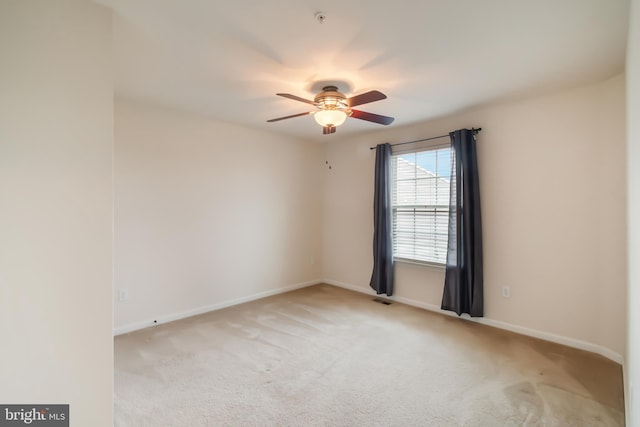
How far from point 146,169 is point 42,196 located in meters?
2.05

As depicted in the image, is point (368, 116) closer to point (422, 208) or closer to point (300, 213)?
point (422, 208)

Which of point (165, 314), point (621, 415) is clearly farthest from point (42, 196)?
point (621, 415)

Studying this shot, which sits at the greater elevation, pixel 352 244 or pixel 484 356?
pixel 352 244

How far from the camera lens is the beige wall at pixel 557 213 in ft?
8.85

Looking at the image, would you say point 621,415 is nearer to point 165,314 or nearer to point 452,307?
point 452,307

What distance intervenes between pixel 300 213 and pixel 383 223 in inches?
57.7

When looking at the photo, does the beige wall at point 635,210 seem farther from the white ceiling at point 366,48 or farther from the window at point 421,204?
the window at point 421,204

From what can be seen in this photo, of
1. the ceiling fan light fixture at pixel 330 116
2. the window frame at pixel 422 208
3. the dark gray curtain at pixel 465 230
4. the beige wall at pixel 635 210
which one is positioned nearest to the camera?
the beige wall at pixel 635 210

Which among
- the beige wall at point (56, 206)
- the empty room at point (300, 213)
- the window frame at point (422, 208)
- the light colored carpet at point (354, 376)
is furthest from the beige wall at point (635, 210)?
the beige wall at point (56, 206)

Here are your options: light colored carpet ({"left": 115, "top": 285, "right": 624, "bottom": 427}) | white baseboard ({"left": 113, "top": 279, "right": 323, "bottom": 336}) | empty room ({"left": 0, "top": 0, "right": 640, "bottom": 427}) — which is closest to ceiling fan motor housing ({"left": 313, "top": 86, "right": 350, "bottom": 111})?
empty room ({"left": 0, "top": 0, "right": 640, "bottom": 427})

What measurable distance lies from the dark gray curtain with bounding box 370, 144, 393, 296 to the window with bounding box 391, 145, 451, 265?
0.12 m

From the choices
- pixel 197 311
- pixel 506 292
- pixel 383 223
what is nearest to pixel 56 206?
pixel 197 311

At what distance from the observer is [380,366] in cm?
259

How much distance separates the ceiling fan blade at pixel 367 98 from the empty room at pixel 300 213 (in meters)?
0.21
